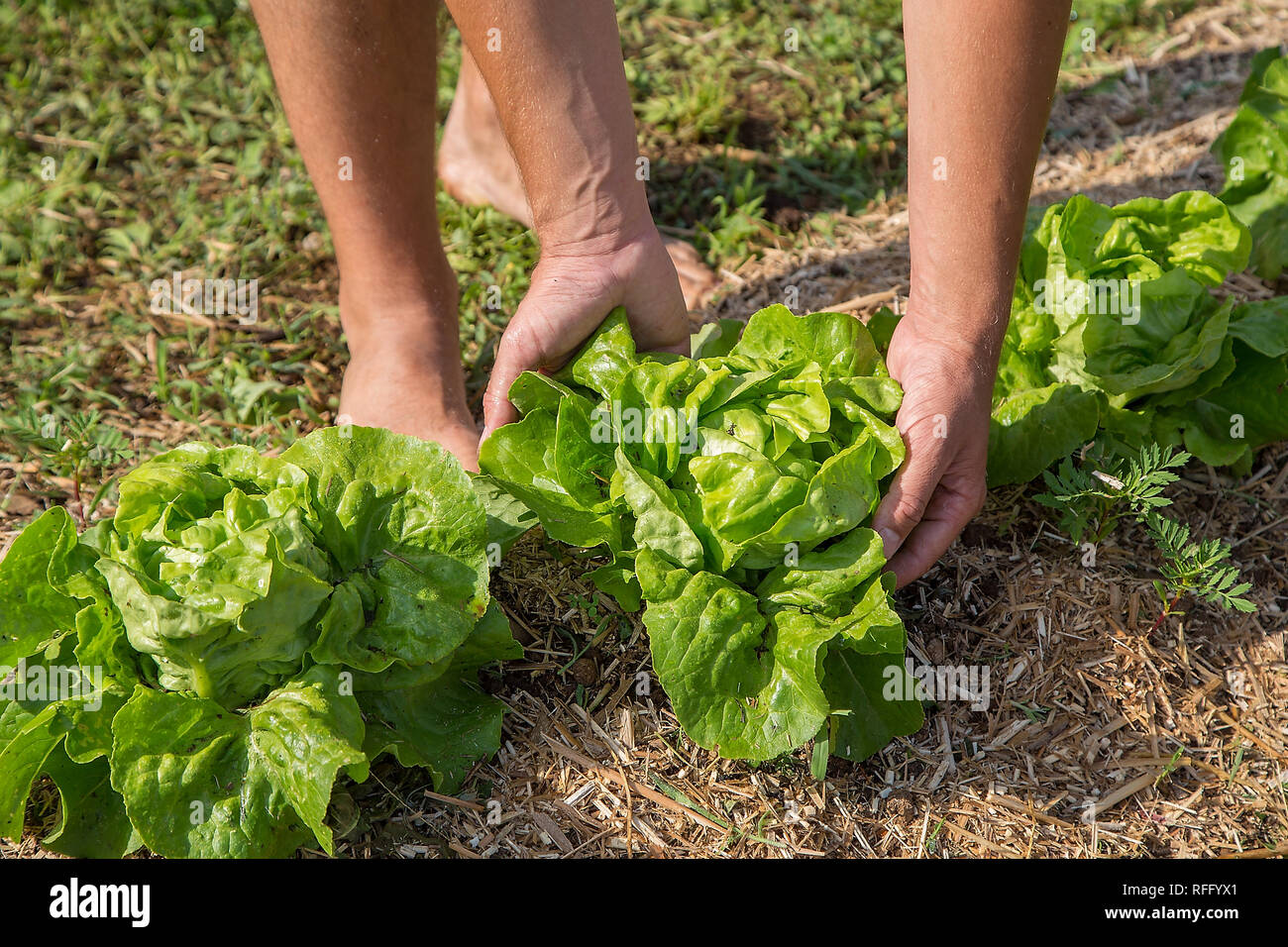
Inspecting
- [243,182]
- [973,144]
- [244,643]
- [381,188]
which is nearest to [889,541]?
[973,144]

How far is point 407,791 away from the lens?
266 centimetres

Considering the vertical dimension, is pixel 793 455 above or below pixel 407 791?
above

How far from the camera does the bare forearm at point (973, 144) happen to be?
234 centimetres

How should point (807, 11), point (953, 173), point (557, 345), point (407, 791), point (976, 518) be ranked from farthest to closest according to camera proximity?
point (807, 11) < point (976, 518) < point (557, 345) < point (407, 791) < point (953, 173)

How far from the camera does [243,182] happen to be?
4.56m

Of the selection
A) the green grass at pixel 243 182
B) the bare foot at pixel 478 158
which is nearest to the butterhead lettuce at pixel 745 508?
the green grass at pixel 243 182

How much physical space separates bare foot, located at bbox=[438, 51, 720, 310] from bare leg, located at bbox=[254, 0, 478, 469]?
1111 mm

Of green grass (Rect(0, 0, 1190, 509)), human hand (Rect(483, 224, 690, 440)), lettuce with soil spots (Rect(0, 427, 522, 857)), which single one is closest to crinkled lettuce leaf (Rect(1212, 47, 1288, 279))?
green grass (Rect(0, 0, 1190, 509))

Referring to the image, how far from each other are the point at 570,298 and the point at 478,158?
1933 millimetres

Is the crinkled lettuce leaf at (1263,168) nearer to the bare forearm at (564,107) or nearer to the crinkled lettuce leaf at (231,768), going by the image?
the bare forearm at (564,107)

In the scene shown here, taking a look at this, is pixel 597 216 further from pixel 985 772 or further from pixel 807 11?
pixel 807 11

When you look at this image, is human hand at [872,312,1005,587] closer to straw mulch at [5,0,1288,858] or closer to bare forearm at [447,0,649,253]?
straw mulch at [5,0,1288,858]
